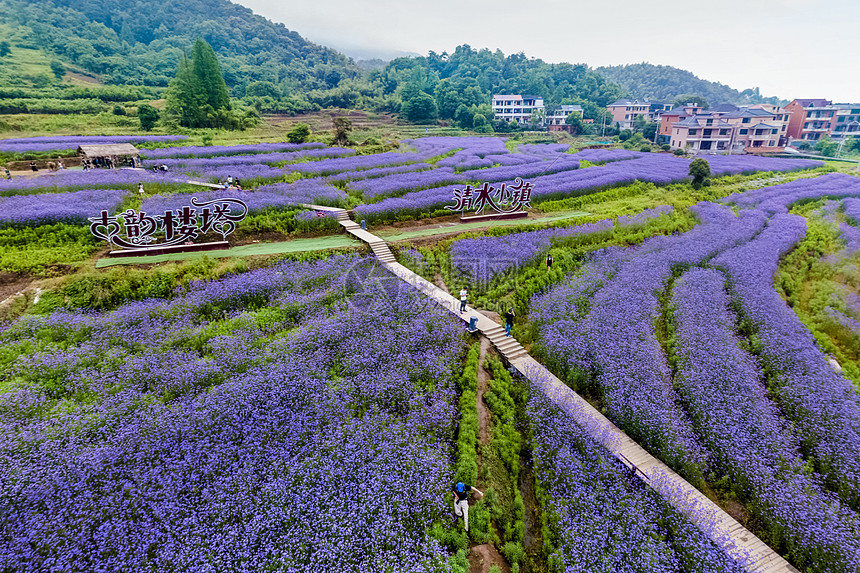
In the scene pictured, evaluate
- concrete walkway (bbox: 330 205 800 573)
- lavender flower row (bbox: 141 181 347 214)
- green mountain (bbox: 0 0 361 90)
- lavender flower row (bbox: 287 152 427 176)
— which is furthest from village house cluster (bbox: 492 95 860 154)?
concrete walkway (bbox: 330 205 800 573)

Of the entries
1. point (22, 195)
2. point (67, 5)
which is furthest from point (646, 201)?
point (67, 5)

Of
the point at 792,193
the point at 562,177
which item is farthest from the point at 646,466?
the point at 792,193

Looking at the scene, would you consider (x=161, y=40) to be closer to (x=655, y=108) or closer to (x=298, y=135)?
(x=298, y=135)

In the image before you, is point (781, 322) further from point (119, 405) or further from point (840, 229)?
point (119, 405)

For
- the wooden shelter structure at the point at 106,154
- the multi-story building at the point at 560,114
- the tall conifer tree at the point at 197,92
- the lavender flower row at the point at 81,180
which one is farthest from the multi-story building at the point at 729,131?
the wooden shelter structure at the point at 106,154

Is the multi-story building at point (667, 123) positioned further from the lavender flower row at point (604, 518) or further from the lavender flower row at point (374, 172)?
the lavender flower row at point (604, 518)

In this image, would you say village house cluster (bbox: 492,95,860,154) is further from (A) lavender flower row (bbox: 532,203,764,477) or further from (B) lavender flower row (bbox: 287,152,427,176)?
(A) lavender flower row (bbox: 532,203,764,477)
